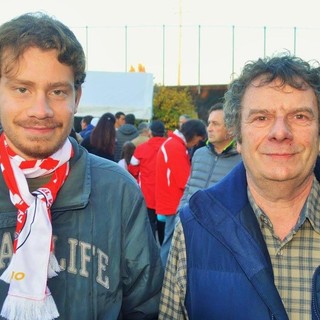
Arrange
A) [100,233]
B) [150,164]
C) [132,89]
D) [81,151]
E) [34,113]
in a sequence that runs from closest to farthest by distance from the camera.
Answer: [34,113] → [100,233] → [81,151] → [150,164] → [132,89]

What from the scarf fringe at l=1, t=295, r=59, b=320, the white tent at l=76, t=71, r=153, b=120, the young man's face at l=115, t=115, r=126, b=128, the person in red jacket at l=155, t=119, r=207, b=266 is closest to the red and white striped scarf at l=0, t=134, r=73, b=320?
the scarf fringe at l=1, t=295, r=59, b=320

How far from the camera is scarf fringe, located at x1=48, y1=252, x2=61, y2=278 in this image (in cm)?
213

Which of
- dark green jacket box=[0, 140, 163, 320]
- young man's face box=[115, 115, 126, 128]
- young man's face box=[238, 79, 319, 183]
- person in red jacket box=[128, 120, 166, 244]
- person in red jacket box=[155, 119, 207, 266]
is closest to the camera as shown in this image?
dark green jacket box=[0, 140, 163, 320]

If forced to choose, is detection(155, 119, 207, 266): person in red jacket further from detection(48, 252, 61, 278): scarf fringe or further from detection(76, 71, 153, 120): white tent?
detection(76, 71, 153, 120): white tent

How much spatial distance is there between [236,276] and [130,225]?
0.49m

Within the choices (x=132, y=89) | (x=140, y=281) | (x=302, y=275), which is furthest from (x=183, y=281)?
(x=132, y=89)

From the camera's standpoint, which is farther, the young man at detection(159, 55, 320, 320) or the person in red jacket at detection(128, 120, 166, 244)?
the person in red jacket at detection(128, 120, 166, 244)

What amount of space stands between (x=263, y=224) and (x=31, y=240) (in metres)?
0.99

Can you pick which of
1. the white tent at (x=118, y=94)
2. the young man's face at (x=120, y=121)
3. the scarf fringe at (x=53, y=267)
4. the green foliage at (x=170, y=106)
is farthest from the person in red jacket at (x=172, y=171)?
the green foliage at (x=170, y=106)

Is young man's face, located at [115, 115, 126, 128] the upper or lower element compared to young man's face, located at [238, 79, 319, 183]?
upper

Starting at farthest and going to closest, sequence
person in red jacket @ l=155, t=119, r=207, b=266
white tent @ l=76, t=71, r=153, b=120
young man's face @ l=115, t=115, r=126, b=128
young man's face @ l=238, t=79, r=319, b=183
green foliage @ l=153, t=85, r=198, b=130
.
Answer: green foliage @ l=153, t=85, r=198, b=130 → white tent @ l=76, t=71, r=153, b=120 → young man's face @ l=115, t=115, r=126, b=128 → person in red jacket @ l=155, t=119, r=207, b=266 → young man's face @ l=238, t=79, r=319, b=183

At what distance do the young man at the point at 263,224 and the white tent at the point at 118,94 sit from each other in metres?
12.5

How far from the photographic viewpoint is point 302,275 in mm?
2271

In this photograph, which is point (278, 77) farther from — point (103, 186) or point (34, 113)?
point (34, 113)
